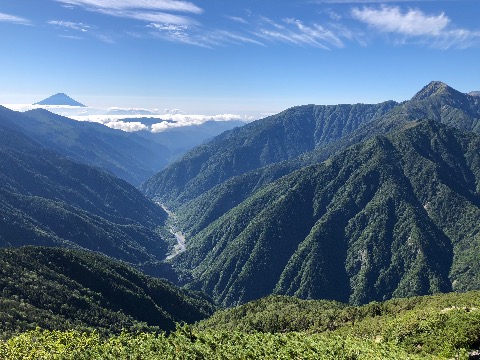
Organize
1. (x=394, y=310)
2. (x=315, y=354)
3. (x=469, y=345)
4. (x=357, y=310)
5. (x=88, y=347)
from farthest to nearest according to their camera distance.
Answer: (x=357, y=310) → (x=394, y=310) → (x=88, y=347) → (x=469, y=345) → (x=315, y=354)

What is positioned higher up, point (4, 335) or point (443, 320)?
point (443, 320)

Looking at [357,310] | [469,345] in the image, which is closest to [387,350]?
[469,345]

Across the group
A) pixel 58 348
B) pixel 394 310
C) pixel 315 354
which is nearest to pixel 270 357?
pixel 315 354

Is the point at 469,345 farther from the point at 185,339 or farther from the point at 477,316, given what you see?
the point at 185,339

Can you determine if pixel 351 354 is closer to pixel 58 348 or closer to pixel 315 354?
pixel 315 354

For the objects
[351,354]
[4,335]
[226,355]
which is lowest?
[4,335]

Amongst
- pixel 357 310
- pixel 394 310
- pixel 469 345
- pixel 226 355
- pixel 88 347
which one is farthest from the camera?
pixel 357 310

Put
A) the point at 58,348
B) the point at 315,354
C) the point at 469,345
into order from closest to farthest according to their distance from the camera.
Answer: the point at 315,354, the point at 469,345, the point at 58,348

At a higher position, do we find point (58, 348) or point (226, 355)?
point (226, 355)

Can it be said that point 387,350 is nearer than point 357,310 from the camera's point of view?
Yes
